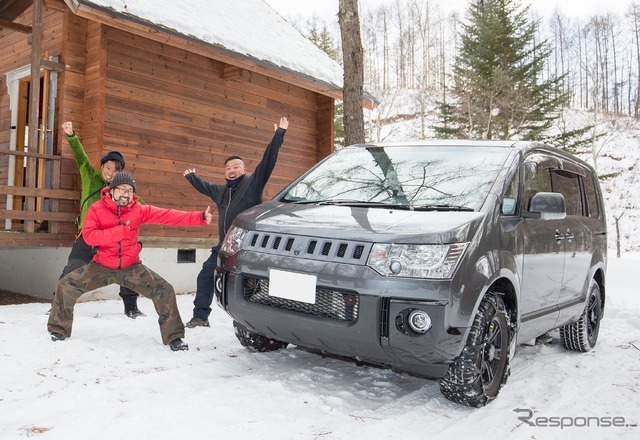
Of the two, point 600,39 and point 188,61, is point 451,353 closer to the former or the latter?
point 188,61

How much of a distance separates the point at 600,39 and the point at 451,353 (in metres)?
56.4

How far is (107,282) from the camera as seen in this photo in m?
4.39

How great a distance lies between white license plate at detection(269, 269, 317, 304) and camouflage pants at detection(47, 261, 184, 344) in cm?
143

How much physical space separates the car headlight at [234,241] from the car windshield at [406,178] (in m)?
0.57

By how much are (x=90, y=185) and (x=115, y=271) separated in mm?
1859

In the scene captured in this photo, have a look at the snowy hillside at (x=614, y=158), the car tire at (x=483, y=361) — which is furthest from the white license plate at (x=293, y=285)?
the snowy hillside at (x=614, y=158)

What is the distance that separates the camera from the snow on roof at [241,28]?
23.5 ft

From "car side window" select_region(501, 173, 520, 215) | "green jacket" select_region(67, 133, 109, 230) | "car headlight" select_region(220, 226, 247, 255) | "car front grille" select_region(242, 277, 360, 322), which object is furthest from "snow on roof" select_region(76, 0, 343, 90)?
"car side window" select_region(501, 173, 520, 215)

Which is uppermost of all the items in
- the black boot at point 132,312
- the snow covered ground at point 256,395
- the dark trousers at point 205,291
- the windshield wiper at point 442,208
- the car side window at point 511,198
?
the car side window at point 511,198

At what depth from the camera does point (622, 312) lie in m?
7.21

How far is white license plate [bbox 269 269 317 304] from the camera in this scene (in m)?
3.11

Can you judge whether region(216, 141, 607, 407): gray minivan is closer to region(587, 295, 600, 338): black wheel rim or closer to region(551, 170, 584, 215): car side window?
region(551, 170, 584, 215): car side window

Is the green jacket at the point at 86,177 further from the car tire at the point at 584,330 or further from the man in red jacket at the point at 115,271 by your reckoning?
the car tire at the point at 584,330

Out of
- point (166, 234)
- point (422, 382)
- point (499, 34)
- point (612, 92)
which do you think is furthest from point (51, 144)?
point (612, 92)
